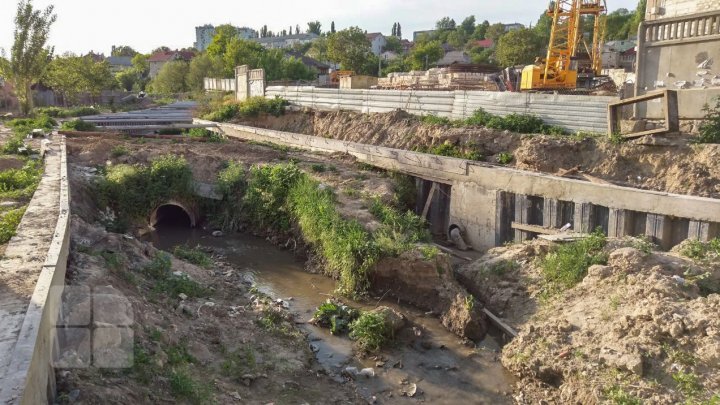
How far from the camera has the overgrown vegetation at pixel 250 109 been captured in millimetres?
30984

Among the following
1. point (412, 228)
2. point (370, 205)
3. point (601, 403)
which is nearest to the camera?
point (601, 403)

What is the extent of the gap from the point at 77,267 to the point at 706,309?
435 inches

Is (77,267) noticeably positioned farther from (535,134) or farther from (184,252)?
(535,134)

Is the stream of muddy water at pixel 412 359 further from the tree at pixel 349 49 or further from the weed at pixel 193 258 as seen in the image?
the tree at pixel 349 49

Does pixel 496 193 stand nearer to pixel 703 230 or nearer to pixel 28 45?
pixel 703 230

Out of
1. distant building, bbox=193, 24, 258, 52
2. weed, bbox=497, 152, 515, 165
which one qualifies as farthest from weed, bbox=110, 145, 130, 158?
distant building, bbox=193, 24, 258, 52

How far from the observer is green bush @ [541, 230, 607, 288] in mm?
11617

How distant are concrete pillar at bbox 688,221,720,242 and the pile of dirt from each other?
119cm

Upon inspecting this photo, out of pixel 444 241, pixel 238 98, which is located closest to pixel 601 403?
pixel 444 241

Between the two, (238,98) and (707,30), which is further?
(238,98)

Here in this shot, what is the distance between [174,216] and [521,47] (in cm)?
3423

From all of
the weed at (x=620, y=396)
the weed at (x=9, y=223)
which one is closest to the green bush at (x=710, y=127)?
the weed at (x=620, y=396)

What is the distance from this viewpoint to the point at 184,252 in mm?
15359

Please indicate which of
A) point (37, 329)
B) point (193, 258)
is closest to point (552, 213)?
point (193, 258)
